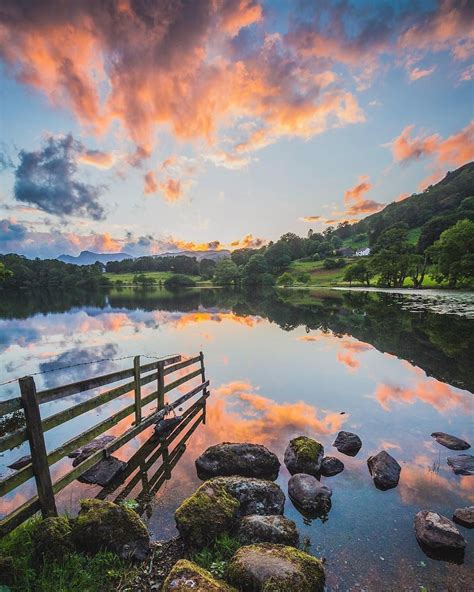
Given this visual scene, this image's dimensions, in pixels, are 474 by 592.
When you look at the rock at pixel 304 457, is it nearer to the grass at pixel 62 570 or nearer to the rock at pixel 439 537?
the rock at pixel 439 537

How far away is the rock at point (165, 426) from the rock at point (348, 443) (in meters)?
5.99

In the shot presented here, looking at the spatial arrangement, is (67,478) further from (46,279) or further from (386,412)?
(46,279)

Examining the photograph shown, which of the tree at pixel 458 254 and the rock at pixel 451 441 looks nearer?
the rock at pixel 451 441

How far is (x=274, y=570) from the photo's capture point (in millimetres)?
4816

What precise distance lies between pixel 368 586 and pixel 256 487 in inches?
110

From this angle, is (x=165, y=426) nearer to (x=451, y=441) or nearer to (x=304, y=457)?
(x=304, y=457)

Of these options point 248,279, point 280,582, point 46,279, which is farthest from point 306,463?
point 46,279

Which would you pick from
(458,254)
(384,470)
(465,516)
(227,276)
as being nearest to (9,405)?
(384,470)

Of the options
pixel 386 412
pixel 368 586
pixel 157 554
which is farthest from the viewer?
pixel 386 412

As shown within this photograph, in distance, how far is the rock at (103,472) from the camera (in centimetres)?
852

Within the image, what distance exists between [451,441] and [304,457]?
5.22 metres

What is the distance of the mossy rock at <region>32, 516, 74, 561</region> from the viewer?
17.1 feet

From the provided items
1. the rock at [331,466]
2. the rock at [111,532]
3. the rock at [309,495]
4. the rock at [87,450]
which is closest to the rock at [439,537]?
the rock at [309,495]

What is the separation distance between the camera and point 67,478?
7.24 metres
